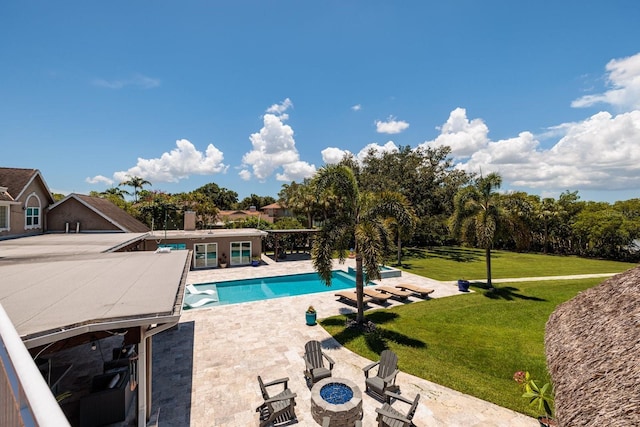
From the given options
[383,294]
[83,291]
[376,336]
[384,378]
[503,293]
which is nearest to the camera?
[83,291]

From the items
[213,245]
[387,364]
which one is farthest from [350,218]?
[213,245]

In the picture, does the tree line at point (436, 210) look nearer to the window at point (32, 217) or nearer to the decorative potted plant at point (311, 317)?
the window at point (32, 217)

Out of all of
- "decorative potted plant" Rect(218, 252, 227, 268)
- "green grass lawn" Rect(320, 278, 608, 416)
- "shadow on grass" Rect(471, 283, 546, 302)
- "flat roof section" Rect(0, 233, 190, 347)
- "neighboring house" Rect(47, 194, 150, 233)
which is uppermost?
"neighboring house" Rect(47, 194, 150, 233)

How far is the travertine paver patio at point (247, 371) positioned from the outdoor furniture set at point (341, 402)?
1.18ft

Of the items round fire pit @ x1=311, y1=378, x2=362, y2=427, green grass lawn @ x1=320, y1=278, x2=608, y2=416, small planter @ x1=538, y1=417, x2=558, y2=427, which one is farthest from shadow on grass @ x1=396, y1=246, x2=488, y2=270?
round fire pit @ x1=311, y1=378, x2=362, y2=427

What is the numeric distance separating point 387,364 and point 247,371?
15.5ft

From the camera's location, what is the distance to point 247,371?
32.5 ft

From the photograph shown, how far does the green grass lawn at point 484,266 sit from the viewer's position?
25328 millimetres

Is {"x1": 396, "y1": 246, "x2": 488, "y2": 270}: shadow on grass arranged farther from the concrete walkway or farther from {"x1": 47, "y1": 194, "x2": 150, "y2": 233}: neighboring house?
{"x1": 47, "y1": 194, "x2": 150, "y2": 233}: neighboring house

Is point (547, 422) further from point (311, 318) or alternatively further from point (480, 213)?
point (480, 213)

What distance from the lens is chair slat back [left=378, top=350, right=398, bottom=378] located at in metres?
9.04

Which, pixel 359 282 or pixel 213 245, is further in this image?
pixel 213 245

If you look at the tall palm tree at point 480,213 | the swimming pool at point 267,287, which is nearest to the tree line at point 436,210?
the swimming pool at point 267,287

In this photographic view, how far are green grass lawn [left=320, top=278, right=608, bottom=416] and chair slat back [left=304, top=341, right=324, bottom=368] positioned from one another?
94.3 inches
